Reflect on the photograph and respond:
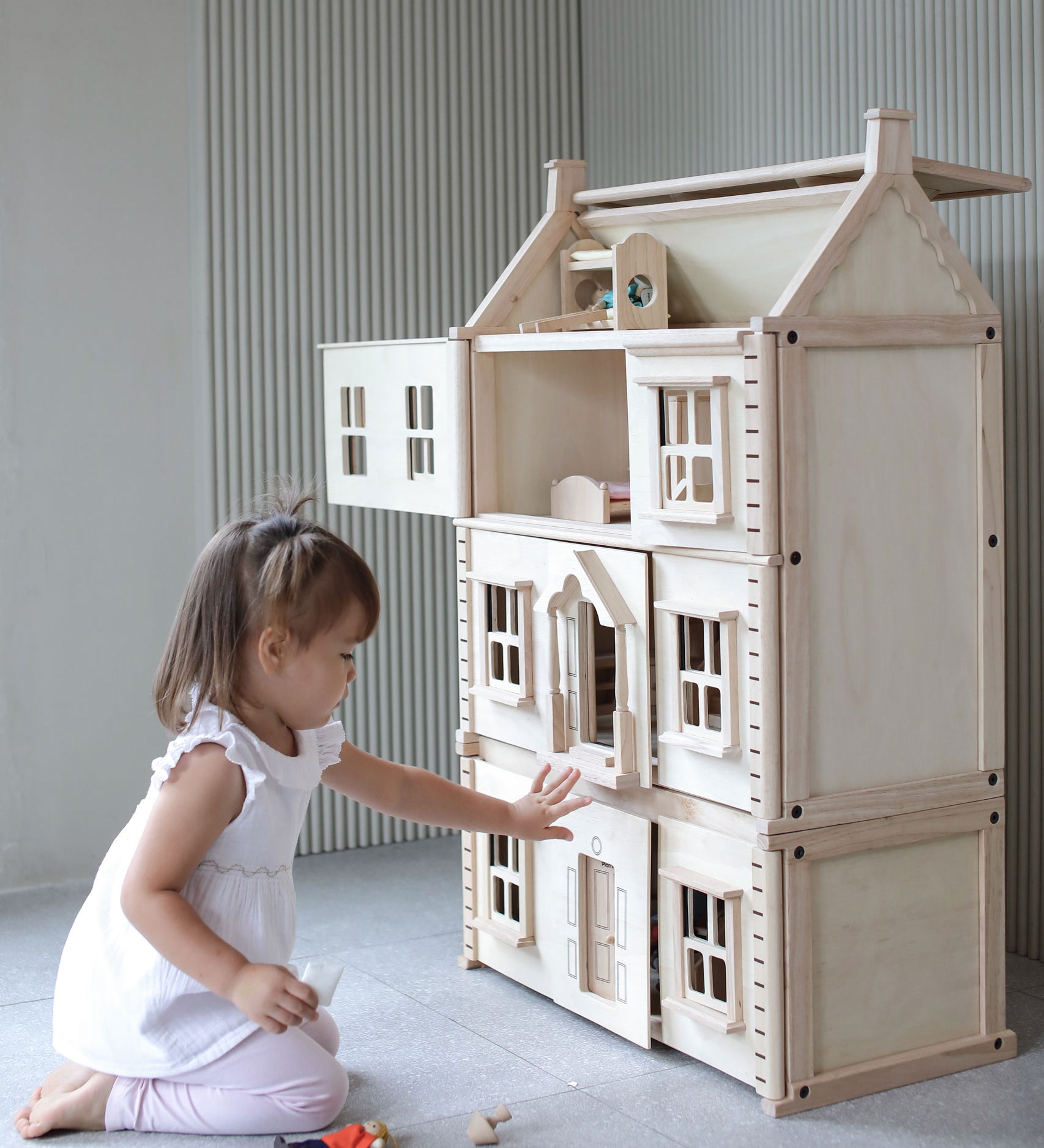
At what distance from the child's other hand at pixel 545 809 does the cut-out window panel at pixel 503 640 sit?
22 cm

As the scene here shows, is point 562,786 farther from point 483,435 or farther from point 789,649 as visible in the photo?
point 483,435

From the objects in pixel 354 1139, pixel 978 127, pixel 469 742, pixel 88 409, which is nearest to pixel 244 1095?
pixel 354 1139

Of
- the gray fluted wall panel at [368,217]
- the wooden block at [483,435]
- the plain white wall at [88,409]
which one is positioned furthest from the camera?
the gray fluted wall panel at [368,217]

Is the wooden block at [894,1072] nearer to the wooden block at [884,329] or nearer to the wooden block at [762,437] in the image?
the wooden block at [762,437]

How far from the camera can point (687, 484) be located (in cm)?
183

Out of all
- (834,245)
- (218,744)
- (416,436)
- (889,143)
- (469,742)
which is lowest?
(469,742)

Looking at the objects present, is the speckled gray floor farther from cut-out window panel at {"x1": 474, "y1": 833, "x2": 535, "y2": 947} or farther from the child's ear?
the child's ear

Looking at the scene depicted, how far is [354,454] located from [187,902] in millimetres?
976

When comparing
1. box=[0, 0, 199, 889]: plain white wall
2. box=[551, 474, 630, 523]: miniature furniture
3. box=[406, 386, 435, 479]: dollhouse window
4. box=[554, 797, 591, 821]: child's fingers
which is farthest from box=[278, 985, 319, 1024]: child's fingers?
box=[0, 0, 199, 889]: plain white wall

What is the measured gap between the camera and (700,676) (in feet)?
5.97

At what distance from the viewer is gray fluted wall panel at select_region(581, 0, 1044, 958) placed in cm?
219

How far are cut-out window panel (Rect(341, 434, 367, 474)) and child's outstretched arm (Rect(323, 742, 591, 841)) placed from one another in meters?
0.65

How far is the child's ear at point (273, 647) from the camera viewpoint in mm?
1645

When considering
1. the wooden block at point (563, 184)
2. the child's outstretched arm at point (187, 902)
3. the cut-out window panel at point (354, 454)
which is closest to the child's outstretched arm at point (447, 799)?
the child's outstretched arm at point (187, 902)
